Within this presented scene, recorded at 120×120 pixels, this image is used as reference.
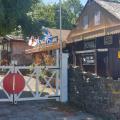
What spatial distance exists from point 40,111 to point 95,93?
203 cm

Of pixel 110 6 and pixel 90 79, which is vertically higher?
pixel 110 6

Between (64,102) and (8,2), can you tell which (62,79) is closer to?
(64,102)

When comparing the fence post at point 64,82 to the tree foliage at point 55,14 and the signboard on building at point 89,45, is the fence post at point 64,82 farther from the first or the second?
the signboard on building at point 89,45

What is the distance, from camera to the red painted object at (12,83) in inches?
516

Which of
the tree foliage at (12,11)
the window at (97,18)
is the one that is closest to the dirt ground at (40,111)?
the tree foliage at (12,11)

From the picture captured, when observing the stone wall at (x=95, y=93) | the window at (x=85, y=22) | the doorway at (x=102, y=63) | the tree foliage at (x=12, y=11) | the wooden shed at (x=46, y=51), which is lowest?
the stone wall at (x=95, y=93)

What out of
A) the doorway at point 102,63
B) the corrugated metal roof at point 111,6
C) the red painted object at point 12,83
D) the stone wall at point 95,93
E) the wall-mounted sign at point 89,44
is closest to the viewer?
the stone wall at point 95,93

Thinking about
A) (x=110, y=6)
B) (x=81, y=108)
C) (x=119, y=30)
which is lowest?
(x=81, y=108)

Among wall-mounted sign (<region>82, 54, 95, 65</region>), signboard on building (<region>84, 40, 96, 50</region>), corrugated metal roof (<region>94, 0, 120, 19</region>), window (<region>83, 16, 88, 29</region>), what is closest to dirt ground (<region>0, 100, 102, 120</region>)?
wall-mounted sign (<region>82, 54, 95, 65</region>)

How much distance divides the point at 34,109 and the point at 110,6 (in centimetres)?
1952

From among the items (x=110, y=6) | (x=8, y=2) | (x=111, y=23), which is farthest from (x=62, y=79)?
(x=110, y=6)

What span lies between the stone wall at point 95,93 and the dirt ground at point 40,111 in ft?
1.21

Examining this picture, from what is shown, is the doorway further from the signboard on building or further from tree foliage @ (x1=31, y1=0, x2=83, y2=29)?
tree foliage @ (x1=31, y1=0, x2=83, y2=29)

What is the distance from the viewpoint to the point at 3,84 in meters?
13.1
